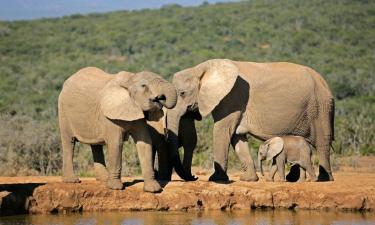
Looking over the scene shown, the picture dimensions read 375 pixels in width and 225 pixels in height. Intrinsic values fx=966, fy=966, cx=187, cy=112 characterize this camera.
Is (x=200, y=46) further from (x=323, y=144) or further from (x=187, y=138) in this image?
(x=187, y=138)

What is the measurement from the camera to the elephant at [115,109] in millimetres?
14492

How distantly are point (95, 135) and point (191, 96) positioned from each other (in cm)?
182

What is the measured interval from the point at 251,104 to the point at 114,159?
276 centimetres

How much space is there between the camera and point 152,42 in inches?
2608

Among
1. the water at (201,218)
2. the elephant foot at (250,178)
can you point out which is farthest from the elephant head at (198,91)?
the water at (201,218)

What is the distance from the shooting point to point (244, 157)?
1638 centimetres

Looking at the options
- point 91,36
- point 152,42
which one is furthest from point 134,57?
point 91,36

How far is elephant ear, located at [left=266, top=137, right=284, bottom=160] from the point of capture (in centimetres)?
1622

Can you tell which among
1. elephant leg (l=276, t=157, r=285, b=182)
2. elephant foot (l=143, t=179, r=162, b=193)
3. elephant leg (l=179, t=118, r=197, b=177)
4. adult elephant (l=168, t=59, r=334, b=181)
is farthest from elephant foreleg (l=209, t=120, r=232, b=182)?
elephant foot (l=143, t=179, r=162, b=193)

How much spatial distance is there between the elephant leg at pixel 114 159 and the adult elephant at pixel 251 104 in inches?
47.4

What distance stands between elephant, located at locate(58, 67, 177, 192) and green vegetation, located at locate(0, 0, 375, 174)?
28.8ft

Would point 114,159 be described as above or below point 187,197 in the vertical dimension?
above

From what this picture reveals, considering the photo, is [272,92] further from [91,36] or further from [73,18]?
[73,18]

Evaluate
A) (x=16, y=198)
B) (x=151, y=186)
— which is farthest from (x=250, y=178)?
(x=16, y=198)
